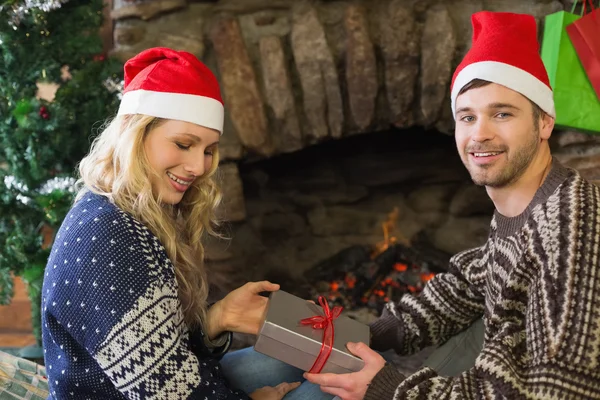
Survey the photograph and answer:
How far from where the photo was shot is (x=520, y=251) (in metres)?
1.04

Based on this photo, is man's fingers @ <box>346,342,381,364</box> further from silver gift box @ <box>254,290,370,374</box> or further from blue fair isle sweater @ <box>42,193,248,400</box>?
Answer: blue fair isle sweater @ <box>42,193,248,400</box>

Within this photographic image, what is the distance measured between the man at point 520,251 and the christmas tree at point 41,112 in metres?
0.93

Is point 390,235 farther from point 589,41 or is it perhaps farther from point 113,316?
point 113,316

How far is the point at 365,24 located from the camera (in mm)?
1769

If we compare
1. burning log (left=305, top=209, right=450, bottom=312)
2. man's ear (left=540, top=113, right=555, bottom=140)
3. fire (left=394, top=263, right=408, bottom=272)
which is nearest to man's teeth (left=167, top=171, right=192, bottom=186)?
man's ear (left=540, top=113, right=555, bottom=140)

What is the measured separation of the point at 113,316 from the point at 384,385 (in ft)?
1.65

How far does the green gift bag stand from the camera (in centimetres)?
149

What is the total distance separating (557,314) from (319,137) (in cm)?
→ 109

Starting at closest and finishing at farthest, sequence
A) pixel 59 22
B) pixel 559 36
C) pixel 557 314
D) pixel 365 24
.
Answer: pixel 557 314 < pixel 559 36 < pixel 59 22 < pixel 365 24

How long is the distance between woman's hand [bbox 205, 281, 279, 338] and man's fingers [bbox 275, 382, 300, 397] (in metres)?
0.13

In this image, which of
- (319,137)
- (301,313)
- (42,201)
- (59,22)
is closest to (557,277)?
(301,313)

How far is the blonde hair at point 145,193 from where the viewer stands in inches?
42.8

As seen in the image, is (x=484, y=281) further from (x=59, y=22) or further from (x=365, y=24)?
(x=59, y=22)

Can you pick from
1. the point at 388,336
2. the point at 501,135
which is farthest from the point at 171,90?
the point at 388,336
